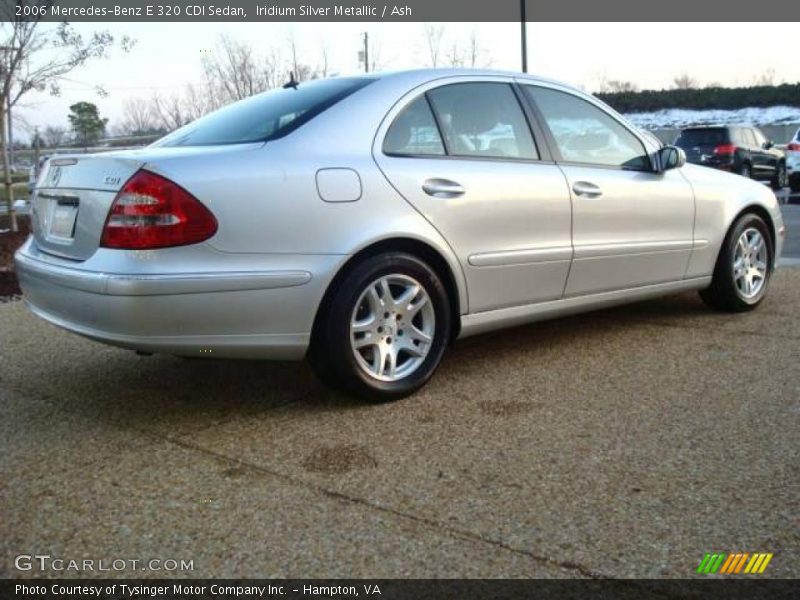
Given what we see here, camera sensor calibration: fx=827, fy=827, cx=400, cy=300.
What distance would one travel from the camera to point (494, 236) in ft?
13.3

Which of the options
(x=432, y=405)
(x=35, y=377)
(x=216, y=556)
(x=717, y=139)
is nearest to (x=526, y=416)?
(x=432, y=405)

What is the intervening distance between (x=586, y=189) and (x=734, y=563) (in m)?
2.54

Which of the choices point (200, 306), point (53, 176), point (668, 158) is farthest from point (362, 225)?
point (668, 158)

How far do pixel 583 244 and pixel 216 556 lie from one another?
277 cm

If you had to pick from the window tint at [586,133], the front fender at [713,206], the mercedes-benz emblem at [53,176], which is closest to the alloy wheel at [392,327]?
the window tint at [586,133]

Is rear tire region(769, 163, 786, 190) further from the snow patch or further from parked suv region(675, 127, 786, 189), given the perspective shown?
the snow patch

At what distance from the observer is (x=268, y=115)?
391 cm

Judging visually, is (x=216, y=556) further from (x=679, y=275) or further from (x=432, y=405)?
(x=679, y=275)

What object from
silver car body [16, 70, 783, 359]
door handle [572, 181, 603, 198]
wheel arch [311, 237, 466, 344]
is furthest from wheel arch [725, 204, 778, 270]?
wheel arch [311, 237, 466, 344]

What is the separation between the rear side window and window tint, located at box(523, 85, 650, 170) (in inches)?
562

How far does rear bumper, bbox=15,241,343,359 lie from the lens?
10.4 ft

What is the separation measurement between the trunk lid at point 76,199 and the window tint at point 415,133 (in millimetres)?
1150

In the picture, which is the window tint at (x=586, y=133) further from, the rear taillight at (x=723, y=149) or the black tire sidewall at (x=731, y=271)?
the rear taillight at (x=723, y=149)

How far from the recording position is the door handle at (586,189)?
4.42 m
